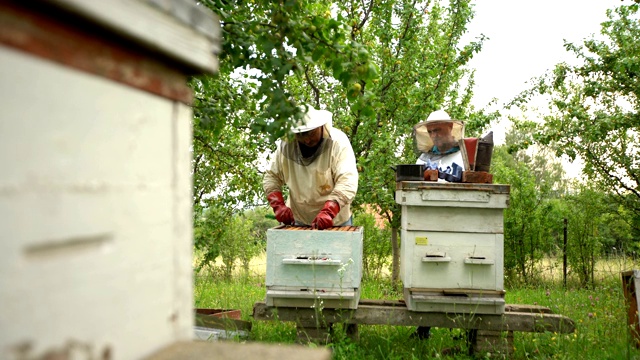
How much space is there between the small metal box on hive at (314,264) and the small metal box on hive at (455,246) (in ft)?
1.51

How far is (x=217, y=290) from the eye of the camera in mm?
7180

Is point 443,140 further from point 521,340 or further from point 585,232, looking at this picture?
point 585,232

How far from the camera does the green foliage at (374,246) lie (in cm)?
943

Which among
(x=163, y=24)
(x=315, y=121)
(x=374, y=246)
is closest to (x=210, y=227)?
(x=315, y=121)

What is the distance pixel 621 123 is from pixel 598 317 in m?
3.85

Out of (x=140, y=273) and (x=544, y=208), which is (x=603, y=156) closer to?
(x=544, y=208)

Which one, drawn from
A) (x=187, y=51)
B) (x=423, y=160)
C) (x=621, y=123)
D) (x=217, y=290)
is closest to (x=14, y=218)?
(x=187, y=51)

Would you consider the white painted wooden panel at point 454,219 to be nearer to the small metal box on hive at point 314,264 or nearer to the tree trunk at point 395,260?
the small metal box on hive at point 314,264

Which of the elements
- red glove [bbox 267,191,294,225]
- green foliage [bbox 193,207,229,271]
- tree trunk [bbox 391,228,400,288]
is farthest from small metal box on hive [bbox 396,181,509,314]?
tree trunk [bbox 391,228,400,288]

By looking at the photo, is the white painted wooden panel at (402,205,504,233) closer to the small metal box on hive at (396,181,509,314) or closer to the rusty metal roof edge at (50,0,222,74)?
the small metal box on hive at (396,181,509,314)

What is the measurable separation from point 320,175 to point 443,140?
1118mm

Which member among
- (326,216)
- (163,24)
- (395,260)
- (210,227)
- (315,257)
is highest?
(163,24)

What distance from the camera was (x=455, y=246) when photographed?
12.2 feet

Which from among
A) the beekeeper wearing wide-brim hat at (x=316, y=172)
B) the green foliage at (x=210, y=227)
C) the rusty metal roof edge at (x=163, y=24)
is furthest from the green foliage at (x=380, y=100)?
the rusty metal roof edge at (x=163, y=24)
